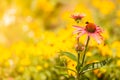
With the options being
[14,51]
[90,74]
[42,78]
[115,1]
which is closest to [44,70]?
[42,78]

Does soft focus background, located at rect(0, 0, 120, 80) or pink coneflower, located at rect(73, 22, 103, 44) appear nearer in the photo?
pink coneflower, located at rect(73, 22, 103, 44)

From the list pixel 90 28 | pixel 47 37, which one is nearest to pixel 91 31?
pixel 90 28

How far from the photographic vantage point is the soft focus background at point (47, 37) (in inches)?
135

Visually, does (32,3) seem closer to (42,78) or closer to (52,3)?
(52,3)

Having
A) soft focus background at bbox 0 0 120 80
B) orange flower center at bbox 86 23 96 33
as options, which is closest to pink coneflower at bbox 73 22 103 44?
orange flower center at bbox 86 23 96 33

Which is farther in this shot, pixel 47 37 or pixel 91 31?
pixel 47 37

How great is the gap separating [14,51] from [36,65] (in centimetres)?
59

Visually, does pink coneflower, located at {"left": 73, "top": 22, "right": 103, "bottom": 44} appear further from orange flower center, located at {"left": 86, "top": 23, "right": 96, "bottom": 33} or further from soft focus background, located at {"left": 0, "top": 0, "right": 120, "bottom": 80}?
soft focus background, located at {"left": 0, "top": 0, "right": 120, "bottom": 80}

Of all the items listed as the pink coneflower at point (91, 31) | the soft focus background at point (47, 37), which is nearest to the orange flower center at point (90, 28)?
the pink coneflower at point (91, 31)

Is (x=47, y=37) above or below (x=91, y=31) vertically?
above

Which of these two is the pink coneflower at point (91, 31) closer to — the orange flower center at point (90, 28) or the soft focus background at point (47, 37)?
the orange flower center at point (90, 28)

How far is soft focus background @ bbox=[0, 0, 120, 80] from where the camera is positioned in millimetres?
3424

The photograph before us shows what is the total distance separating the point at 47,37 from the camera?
403 cm

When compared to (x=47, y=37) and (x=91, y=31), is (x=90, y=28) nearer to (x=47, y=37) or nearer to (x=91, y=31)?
(x=91, y=31)
